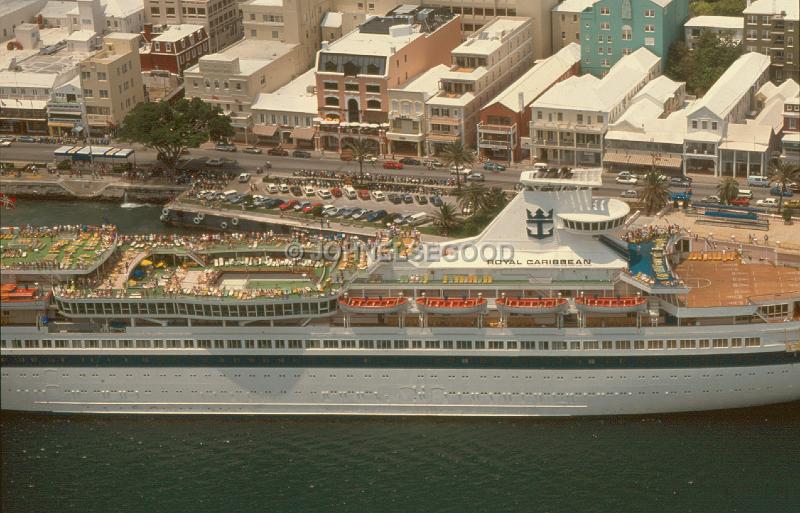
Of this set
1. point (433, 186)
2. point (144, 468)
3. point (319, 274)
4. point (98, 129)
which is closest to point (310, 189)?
point (433, 186)

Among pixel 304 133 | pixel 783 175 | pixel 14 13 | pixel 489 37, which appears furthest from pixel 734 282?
pixel 14 13

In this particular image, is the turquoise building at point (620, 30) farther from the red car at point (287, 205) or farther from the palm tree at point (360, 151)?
the red car at point (287, 205)

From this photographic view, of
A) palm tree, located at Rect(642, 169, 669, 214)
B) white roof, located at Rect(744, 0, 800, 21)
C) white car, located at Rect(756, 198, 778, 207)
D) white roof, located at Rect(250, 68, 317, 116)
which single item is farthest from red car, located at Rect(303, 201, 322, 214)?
white roof, located at Rect(744, 0, 800, 21)

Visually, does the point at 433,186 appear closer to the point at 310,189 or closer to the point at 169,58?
the point at 310,189

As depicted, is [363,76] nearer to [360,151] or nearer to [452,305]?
[360,151]

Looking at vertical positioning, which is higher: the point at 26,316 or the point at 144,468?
the point at 26,316

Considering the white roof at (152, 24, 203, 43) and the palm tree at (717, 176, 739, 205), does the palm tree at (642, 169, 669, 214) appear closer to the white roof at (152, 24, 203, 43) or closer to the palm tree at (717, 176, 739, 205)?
the palm tree at (717, 176, 739, 205)

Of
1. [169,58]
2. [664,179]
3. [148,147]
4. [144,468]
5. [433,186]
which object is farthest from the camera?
[169,58]
